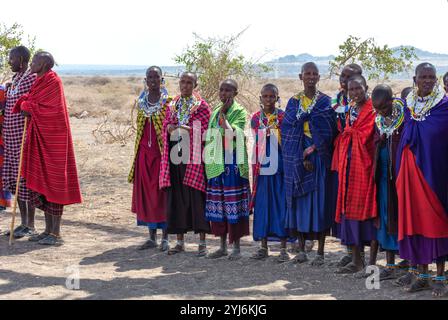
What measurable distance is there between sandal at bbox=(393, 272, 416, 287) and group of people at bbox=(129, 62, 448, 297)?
11 millimetres

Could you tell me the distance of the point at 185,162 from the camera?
289 inches

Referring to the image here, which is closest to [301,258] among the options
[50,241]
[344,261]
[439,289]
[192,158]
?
[344,261]

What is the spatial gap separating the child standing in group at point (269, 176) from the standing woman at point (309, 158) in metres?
0.17

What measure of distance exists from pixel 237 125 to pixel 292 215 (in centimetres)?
102

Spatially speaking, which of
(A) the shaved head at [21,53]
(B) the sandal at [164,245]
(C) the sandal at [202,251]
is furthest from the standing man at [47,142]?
(C) the sandal at [202,251]

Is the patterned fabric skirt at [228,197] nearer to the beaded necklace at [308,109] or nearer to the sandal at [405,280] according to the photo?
the beaded necklace at [308,109]

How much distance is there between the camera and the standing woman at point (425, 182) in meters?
5.63

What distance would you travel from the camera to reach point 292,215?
22.6ft

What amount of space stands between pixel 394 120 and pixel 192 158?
216cm

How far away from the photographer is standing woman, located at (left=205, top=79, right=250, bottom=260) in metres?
7.10

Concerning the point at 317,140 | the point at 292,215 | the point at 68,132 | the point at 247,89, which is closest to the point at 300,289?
the point at 292,215

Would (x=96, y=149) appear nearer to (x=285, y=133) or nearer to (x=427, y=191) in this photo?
(x=285, y=133)

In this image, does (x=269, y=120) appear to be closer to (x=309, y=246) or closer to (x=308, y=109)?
(x=308, y=109)

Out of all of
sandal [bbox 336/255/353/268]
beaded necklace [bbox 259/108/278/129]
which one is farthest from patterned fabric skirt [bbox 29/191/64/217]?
sandal [bbox 336/255/353/268]
